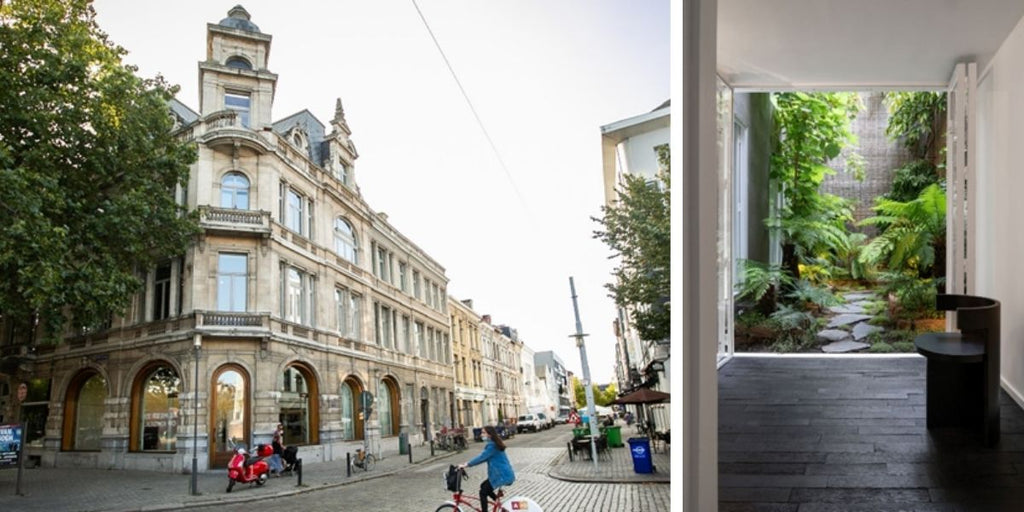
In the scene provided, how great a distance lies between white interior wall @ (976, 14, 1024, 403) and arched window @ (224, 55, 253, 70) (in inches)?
150

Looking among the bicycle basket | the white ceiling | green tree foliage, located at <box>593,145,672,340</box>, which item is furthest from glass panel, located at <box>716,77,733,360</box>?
the bicycle basket

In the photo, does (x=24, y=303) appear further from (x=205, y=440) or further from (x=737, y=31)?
(x=737, y=31)

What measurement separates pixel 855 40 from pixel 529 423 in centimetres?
362

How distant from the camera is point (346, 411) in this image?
2693 millimetres

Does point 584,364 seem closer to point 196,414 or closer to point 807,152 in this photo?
point 196,414

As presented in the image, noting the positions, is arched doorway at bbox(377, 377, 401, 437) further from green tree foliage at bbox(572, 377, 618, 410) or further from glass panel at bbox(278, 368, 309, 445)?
green tree foliage at bbox(572, 377, 618, 410)

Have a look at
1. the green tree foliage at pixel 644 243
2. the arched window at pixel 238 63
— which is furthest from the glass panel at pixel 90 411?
the green tree foliage at pixel 644 243

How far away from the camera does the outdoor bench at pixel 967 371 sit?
360 centimetres

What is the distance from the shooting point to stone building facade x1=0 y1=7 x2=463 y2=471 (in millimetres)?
2494

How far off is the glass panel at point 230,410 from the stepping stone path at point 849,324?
4.33 metres

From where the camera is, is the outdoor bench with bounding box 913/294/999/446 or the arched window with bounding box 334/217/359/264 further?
the outdoor bench with bounding box 913/294/999/446

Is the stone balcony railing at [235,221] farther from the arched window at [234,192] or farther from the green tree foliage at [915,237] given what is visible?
the green tree foliage at [915,237]

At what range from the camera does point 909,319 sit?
225 inches

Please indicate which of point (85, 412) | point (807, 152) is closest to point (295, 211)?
point (85, 412)
